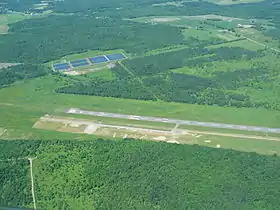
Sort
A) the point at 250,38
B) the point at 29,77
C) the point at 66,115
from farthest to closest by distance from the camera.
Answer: the point at 250,38 < the point at 29,77 < the point at 66,115

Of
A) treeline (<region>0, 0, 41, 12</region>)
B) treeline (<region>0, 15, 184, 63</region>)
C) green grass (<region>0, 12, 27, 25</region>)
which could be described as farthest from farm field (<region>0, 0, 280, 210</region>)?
treeline (<region>0, 0, 41, 12</region>)

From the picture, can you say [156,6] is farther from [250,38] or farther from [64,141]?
[64,141]

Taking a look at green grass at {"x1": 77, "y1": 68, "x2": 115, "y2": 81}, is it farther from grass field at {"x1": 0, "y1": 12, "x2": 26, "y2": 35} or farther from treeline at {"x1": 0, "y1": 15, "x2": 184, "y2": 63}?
grass field at {"x1": 0, "y1": 12, "x2": 26, "y2": 35}

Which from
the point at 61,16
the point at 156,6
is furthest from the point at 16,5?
the point at 156,6

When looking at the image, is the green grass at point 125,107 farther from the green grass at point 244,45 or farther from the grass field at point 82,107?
the green grass at point 244,45

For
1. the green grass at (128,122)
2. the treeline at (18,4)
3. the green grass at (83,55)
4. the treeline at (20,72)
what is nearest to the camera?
the green grass at (128,122)

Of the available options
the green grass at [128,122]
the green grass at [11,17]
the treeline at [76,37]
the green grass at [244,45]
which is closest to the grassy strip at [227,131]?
the green grass at [128,122]
